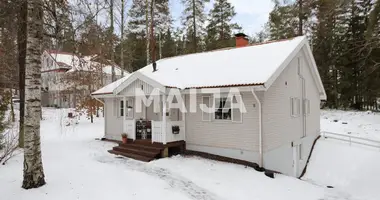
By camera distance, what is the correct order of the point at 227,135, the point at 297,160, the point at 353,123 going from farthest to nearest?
the point at 353,123, the point at 297,160, the point at 227,135

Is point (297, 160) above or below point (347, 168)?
above

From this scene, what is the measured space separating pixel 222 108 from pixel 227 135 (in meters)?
1.13

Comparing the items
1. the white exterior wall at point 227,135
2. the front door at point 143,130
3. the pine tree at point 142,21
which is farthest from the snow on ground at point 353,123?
the pine tree at point 142,21

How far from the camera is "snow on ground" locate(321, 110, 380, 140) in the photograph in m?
19.5

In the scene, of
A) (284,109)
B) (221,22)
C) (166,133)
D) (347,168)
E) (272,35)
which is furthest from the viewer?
(221,22)

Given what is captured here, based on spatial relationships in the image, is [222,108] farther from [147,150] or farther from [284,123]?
[147,150]

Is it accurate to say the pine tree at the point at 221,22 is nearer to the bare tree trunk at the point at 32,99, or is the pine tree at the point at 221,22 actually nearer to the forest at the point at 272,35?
the forest at the point at 272,35

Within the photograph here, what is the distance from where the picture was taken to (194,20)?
29.5m

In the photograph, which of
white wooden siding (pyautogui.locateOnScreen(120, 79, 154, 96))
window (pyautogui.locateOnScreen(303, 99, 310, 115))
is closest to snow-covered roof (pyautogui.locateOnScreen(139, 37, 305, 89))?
white wooden siding (pyautogui.locateOnScreen(120, 79, 154, 96))

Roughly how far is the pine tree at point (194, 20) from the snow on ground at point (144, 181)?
20695 mm

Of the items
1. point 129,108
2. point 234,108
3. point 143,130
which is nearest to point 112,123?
point 129,108

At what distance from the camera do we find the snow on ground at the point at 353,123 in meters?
19.5

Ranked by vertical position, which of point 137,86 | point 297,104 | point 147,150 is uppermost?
point 137,86

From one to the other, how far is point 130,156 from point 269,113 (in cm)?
606
